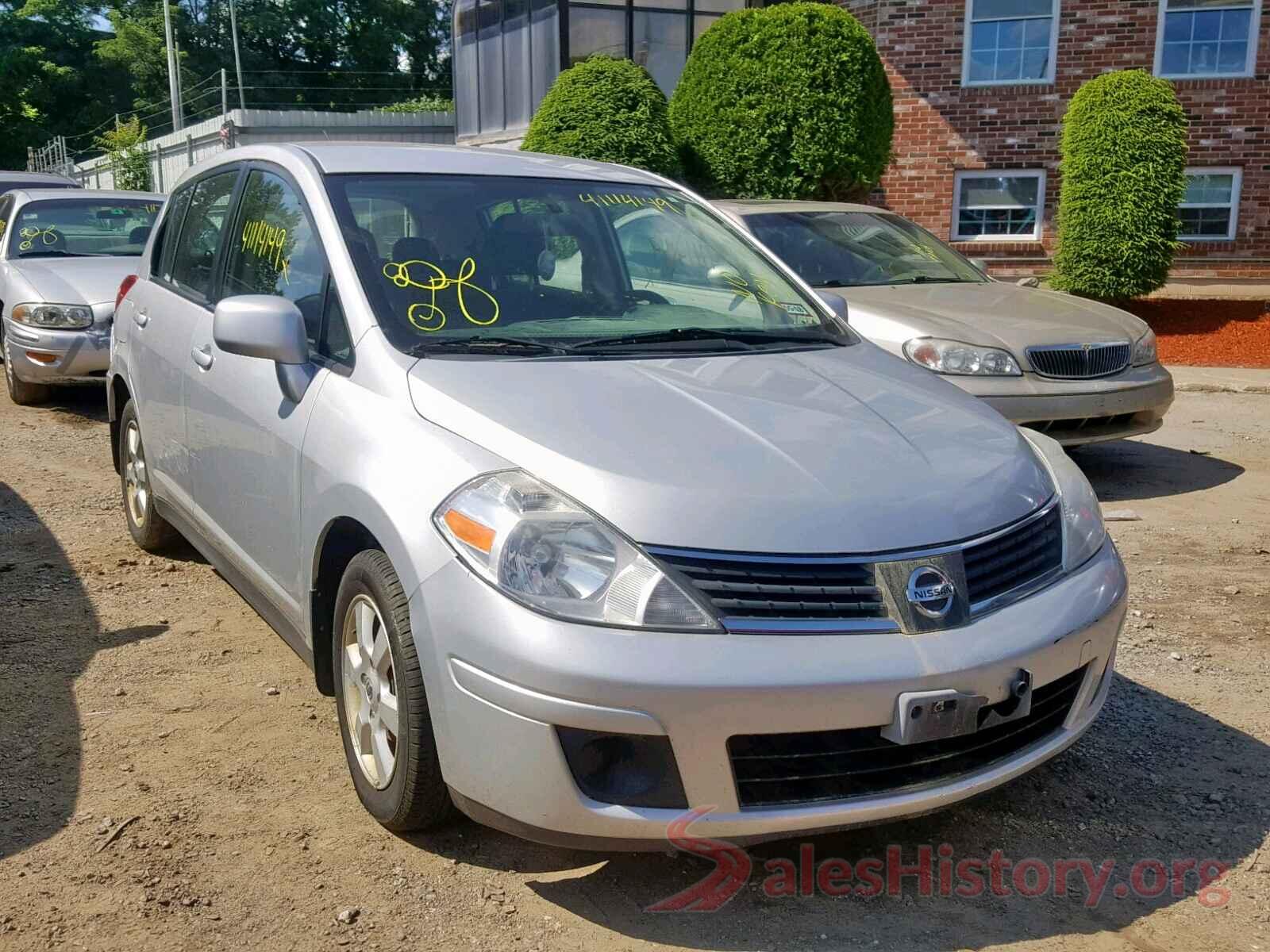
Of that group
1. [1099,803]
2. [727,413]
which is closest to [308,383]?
[727,413]

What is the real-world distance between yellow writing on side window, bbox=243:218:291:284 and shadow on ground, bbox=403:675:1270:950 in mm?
1850

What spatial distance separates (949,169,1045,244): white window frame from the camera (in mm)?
17891

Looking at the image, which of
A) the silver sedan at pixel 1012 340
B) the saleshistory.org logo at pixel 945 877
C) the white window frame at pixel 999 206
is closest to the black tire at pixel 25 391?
the silver sedan at pixel 1012 340

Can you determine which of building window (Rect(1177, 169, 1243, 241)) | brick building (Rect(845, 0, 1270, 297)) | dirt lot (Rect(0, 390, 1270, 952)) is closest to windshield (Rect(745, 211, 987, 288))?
dirt lot (Rect(0, 390, 1270, 952))

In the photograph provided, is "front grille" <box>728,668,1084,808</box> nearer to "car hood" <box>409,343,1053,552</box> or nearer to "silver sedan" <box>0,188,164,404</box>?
"car hood" <box>409,343,1053,552</box>

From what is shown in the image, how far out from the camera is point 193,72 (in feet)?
192

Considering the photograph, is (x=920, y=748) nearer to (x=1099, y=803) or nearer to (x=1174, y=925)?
(x=1174, y=925)

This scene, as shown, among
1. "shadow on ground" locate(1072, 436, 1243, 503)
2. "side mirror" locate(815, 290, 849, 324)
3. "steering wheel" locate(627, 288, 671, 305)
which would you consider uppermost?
"steering wheel" locate(627, 288, 671, 305)

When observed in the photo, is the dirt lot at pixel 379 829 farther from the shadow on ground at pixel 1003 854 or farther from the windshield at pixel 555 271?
the windshield at pixel 555 271

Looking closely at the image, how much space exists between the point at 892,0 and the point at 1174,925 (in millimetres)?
16870

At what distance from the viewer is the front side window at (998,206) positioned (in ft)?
59.0

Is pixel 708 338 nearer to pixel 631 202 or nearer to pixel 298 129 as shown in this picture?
pixel 631 202

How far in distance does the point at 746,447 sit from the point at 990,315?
4.57 m

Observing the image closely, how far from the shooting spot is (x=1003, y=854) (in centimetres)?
321
